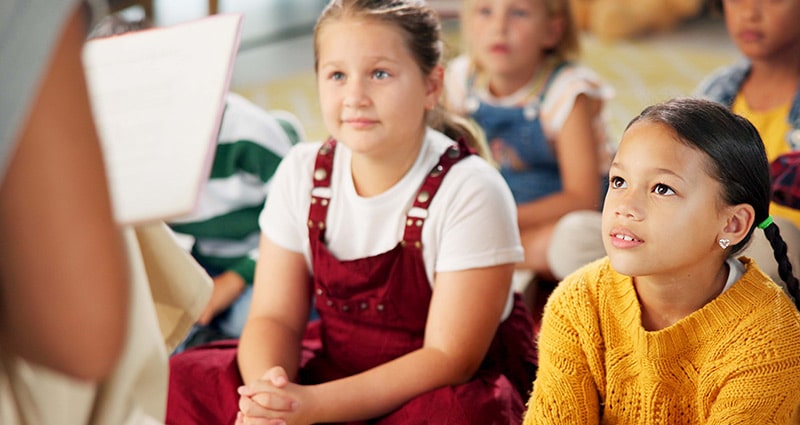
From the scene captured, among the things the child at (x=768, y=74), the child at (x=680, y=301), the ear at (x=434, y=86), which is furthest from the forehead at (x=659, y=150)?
the child at (x=768, y=74)

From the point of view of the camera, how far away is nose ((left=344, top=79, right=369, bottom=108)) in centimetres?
123

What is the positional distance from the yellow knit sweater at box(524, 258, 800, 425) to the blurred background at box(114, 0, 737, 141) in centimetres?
178

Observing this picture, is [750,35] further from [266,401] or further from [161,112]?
[161,112]

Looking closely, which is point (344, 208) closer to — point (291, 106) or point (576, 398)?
point (576, 398)

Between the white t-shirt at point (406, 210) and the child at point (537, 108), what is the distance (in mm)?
626

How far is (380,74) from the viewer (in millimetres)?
1261

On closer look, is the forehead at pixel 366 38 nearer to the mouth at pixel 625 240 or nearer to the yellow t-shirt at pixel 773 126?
the mouth at pixel 625 240

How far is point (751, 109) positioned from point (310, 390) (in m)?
1.07

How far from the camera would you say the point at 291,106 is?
3.20 m

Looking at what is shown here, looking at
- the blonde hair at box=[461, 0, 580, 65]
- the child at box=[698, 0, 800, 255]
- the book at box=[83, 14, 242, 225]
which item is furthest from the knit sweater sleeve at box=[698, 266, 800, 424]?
the blonde hair at box=[461, 0, 580, 65]

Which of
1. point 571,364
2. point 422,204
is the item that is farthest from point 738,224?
point 422,204

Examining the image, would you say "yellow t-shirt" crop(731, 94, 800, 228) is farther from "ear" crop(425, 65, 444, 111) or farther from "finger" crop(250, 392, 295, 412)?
"finger" crop(250, 392, 295, 412)

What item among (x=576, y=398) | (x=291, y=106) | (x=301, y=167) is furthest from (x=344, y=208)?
(x=291, y=106)

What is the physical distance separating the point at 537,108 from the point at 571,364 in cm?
99
